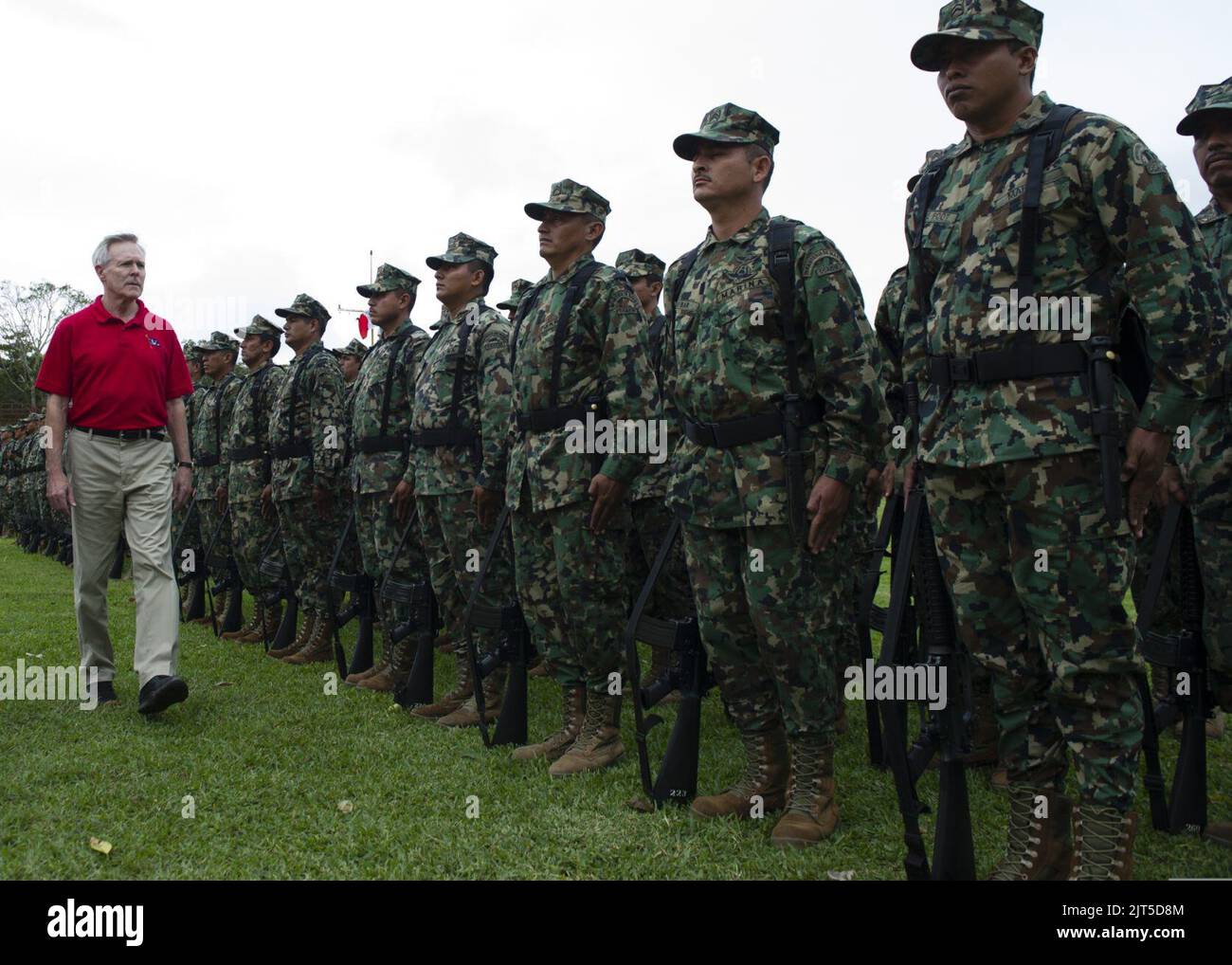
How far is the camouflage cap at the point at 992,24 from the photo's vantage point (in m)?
2.62

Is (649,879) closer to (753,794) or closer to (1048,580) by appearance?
(753,794)

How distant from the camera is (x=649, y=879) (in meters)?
2.94

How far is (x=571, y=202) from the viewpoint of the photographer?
15.1ft

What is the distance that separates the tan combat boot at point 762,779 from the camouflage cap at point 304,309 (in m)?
5.39

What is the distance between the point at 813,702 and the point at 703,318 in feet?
4.64

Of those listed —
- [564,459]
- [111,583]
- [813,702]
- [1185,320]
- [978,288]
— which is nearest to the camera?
[1185,320]

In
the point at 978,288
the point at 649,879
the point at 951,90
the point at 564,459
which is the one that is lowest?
the point at 649,879

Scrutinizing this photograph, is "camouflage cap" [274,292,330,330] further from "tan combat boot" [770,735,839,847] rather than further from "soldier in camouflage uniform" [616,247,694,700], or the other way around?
"tan combat boot" [770,735,839,847]

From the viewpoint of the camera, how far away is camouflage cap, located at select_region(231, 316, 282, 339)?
8445 millimetres

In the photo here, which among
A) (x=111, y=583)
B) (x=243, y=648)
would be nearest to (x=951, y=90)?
(x=243, y=648)

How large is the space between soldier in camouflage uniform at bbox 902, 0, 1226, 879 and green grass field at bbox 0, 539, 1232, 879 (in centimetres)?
63

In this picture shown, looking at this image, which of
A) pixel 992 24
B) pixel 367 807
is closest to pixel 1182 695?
pixel 992 24

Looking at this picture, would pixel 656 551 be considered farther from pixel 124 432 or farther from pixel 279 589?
pixel 279 589

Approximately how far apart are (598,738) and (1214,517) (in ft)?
8.41
